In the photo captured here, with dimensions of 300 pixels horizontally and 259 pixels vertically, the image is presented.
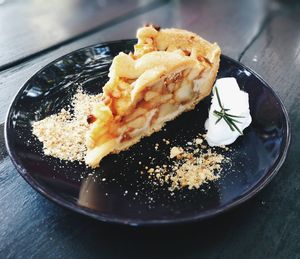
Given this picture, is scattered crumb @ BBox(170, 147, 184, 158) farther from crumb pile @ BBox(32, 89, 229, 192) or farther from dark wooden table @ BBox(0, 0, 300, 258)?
dark wooden table @ BBox(0, 0, 300, 258)

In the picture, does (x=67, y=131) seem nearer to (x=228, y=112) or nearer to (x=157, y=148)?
(x=157, y=148)

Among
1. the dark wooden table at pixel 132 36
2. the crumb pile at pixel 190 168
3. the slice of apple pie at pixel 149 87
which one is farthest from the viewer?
the slice of apple pie at pixel 149 87

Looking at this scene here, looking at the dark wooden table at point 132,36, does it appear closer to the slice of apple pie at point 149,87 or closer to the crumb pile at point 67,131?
the crumb pile at point 67,131

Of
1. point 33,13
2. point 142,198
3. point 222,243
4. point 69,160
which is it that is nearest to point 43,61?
point 33,13

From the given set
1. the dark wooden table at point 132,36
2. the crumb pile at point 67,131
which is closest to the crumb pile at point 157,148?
the crumb pile at point 67,131

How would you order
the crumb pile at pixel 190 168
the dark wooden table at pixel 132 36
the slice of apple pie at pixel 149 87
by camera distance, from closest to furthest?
the dark wooden table at pixel 132 36 → the crumb pile at pixel 190 168 → the slice of apple pie at pixel 149 87
